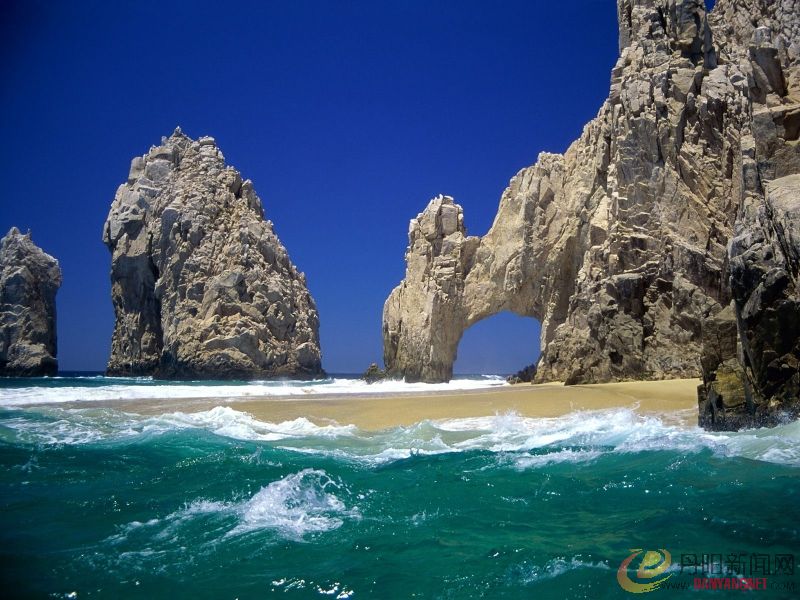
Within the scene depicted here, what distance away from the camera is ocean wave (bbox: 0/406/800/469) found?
8336 mm

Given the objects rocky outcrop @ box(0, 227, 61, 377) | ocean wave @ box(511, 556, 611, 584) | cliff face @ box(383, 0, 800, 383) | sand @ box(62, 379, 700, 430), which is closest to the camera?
ocean wave @ box(511, 556, 611, 584)

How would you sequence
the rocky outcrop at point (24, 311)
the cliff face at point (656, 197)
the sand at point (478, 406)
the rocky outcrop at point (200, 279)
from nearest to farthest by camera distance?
the sand at point (478, 406) < the cliff face at point (656, 197) < the rocky outcrop at point (200, 279) < the rocky outcrop at point (24, 311)

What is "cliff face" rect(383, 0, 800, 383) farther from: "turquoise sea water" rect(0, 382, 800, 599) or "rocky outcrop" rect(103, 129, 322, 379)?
"rocky outcrop" rect(103, 129, 322, 379)

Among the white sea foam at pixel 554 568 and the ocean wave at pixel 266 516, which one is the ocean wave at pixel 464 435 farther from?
the white sea foam at pixel 554 568

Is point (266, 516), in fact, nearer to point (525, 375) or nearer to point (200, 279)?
point (525, 375)

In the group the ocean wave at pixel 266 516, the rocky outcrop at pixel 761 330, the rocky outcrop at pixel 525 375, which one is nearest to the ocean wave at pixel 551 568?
the ocean wave at pixel 266 516

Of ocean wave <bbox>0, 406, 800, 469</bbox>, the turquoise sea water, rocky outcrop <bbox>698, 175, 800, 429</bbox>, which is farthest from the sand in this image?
the turquoise sea water

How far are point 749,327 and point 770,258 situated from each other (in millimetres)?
1161

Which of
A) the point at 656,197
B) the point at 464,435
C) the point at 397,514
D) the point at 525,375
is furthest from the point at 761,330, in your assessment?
the point at 525,375

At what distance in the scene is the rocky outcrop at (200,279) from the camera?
161ft

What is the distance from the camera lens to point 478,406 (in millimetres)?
15352

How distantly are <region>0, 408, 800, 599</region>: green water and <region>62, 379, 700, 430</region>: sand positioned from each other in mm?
2770

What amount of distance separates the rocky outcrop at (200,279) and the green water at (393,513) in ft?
129

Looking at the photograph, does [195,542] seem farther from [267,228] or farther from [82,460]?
[267,228]
